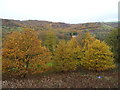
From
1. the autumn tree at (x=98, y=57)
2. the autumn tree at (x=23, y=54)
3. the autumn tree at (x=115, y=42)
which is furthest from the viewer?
the autumn tree at (x=115, y=42)

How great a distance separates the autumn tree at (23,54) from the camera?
14398mm

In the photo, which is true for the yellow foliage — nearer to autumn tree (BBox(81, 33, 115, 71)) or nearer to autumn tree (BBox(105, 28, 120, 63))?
autumn tree (BBox(81, 33, 115, 71))

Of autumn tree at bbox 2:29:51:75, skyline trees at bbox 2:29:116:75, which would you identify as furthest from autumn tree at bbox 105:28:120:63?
autumn tree at bbox 2:29:51:75

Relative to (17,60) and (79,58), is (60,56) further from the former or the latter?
(17,60)

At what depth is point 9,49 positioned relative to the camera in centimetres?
1447

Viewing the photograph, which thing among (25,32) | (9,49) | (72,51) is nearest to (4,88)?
(9,49)

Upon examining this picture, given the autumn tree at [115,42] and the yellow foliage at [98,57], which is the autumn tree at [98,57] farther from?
the autumn tree at [115,42]

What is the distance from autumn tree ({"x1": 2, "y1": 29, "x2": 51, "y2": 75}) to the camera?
14.4m

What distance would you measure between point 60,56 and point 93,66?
15.5 feet

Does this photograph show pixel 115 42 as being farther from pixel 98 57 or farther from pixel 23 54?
pixel 23 54

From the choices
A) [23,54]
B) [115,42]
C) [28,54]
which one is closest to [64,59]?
[28,54]

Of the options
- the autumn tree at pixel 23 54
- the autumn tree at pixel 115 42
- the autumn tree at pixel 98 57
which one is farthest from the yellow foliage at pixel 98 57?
the autumn tree at pixel 23 54

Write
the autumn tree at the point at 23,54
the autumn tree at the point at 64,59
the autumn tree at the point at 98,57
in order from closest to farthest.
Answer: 1. the autumn tree at the point at 23,54
2. the autumn tree at the point at 98,57
3. the autumn tree at the point at 64,59

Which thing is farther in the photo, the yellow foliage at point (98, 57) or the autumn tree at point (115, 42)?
the autumn tree at point (115, 42)
